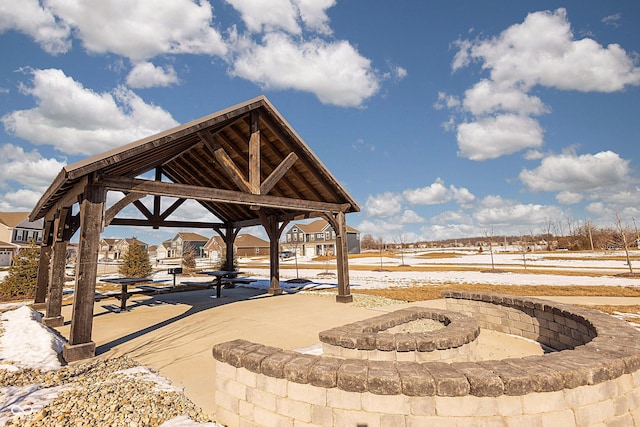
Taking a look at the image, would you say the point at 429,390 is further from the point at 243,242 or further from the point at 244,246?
the point at 243,242

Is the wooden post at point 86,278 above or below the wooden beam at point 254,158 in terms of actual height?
below

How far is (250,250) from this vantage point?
7381 cm

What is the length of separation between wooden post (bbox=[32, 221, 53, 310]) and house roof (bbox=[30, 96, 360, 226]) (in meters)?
0.65

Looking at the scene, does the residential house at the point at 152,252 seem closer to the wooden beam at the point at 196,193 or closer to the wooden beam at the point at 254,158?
the wooden beam at the point at 196,193

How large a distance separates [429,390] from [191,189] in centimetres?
717

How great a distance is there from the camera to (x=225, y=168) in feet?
27.8

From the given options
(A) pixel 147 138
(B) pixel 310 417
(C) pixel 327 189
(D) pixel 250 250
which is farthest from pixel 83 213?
(D) pixel 250 250

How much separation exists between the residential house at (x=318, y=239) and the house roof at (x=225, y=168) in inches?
1913

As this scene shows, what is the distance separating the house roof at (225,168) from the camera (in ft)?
22.3

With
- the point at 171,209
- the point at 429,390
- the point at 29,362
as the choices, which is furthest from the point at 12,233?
the point at 429,390

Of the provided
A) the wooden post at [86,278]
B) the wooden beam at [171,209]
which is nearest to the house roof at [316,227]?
the wooden beam at [171,209]

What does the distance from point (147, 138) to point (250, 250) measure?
68955mm

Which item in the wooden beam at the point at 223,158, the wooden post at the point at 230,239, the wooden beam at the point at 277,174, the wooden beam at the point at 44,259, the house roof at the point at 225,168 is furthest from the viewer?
the wooden post at the point at 230,239

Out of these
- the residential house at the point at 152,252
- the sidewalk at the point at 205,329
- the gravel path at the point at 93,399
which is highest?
the residential house at the point at 152,252
